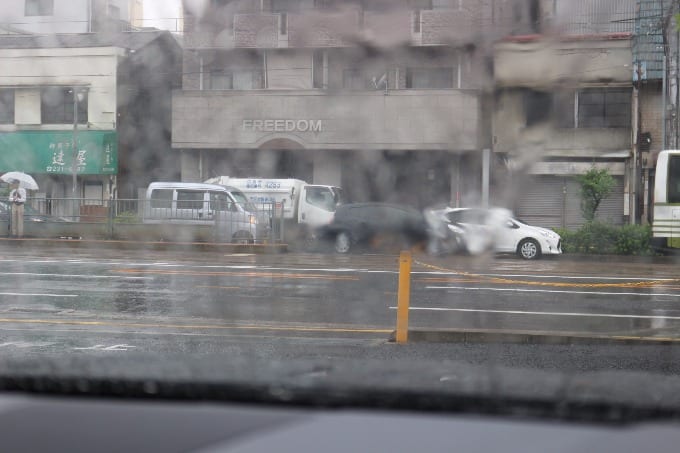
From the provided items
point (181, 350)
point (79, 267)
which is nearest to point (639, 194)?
point (181, 350)

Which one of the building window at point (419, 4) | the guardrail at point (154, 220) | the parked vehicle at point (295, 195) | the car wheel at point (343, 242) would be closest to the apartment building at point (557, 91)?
the building window at point (419, 4)

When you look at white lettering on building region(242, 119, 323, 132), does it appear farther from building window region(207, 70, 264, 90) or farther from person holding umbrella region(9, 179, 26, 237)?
person holding umbrella region(9, 179, 26, 237)

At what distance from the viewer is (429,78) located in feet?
8.27

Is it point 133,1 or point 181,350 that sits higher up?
point 133,1

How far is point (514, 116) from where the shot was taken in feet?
8.39

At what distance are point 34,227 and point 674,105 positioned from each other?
4.34 m

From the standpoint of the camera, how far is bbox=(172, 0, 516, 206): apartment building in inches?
99.2

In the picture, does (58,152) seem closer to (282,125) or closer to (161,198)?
(161,198)

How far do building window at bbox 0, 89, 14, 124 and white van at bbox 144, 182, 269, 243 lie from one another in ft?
2.00

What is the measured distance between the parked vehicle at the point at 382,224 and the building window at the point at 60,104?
3.43 feet

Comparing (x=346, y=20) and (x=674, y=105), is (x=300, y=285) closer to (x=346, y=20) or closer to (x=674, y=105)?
(x=674, y=105)

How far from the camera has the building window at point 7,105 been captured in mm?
3102

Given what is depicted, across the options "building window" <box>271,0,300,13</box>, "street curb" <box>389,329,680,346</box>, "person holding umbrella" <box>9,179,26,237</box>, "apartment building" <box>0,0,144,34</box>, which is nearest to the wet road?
"street curb" <box>389,329,680,346</box>

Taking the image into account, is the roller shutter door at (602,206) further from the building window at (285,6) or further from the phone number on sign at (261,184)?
the building window at (285,6)
